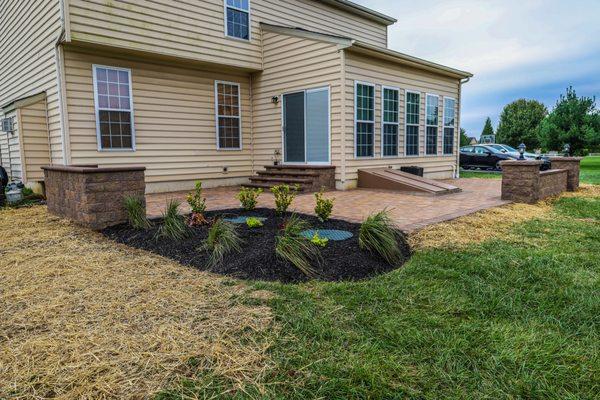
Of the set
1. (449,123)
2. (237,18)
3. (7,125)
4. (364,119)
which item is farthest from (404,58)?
(7,125)

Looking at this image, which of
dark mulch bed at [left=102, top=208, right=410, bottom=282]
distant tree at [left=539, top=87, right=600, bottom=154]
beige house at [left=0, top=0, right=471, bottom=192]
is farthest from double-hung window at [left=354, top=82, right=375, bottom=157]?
distant tree at [left=539, top=87, right=600, bottom=154]

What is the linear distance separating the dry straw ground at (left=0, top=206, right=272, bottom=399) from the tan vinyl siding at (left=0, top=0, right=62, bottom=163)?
5.75m

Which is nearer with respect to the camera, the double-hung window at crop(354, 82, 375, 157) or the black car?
the double-hung window at crop(354, 82, 375, 157)

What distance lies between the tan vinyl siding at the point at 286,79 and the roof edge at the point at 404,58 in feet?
1.97

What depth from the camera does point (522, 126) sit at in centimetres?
4244

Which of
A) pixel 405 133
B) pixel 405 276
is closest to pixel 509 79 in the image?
pixel 405 133

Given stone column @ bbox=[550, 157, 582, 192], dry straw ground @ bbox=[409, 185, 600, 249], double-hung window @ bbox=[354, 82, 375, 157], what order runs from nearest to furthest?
dry straw ground @ bbox=[409, 185, 600, 249], double-hung window @ bbox=[354, 82, 375, 157], stone column @ bbox=[550, 157, 582, 192]

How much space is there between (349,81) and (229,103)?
3.60 metres

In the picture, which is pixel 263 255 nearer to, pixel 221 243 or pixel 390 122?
pixel 221 243

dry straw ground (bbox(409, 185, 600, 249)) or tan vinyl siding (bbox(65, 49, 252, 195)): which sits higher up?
tan vinyl siding (bbox(65, 49, 252, 195))

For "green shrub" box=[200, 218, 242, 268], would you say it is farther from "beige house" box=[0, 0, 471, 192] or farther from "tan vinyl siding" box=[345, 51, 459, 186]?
"tan vinyl siding" box=[345, 51, 459, 186]

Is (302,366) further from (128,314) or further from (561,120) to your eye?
(561,120)

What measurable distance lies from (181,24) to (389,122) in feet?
18.6

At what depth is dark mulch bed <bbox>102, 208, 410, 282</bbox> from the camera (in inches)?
136
